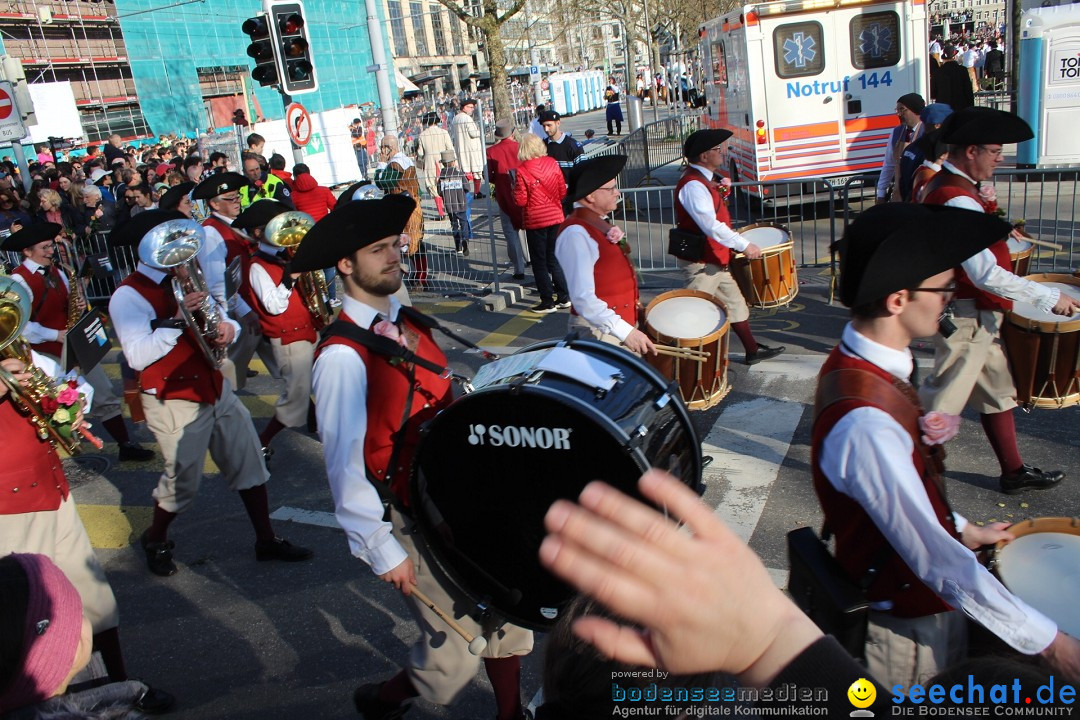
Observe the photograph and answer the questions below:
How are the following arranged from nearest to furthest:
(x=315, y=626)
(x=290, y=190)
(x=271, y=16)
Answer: (x=315, y=626), (x=271, y=16), (x=290, y=190)

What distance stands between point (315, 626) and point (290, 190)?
850 centimetres

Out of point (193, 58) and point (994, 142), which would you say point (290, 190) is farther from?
point (193, 58)

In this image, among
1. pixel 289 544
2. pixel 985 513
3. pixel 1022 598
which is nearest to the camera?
pixel 1022 598

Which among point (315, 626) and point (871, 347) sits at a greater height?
point (871, 347)

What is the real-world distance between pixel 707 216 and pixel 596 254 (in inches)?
71.0

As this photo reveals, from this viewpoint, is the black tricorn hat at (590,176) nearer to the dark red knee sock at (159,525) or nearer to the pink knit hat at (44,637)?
the dark red knee sock at (159,525)

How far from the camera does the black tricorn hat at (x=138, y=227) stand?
4.99m

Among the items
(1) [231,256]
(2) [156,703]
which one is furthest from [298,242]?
(2) [156,703]

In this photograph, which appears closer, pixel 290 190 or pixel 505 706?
pixel 505 706

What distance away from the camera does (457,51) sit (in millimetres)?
78812

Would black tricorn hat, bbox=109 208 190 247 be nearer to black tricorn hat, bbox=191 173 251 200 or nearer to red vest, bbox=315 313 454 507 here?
black tricorn hat, bbox=191 173 251 200

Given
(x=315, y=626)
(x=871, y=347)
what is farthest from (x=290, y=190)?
(x=871, y=347)

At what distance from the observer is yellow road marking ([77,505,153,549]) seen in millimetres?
5863

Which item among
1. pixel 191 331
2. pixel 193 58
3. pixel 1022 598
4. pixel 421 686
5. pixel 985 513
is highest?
pixel 193 58
